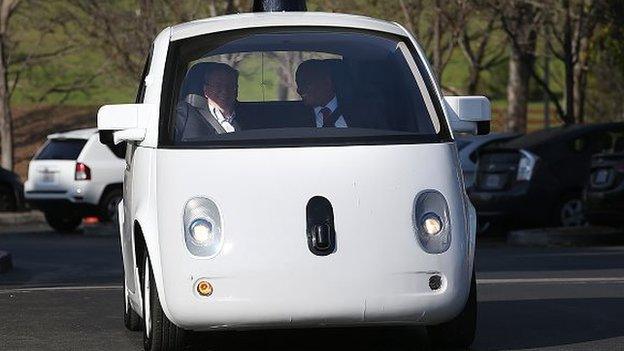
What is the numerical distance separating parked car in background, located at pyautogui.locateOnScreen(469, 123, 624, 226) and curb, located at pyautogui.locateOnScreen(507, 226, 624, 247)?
38.3 inches

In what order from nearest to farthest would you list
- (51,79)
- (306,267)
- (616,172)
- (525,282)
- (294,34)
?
(306,267) < (294,34) < (525,282) < (616,172) < (51,79)

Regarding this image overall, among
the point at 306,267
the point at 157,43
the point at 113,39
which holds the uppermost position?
the point at 157,43

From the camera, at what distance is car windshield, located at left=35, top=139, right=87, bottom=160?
26.8 m

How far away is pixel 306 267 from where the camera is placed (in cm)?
790

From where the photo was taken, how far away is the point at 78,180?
26359mm

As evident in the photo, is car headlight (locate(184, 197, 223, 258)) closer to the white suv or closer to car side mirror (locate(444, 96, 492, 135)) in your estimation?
car side mirror (locate(444, 96, 492, 135))

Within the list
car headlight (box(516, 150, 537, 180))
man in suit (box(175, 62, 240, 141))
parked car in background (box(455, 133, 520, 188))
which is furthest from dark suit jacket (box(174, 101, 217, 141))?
parked car in background (box(455, 133, 520, 188))

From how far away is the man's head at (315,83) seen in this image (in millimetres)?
8750

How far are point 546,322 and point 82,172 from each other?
56.2ft

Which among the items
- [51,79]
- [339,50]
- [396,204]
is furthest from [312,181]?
[51,79]

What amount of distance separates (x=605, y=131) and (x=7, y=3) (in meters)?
18.2

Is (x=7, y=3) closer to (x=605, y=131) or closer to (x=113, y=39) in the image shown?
(x=113, y=39)

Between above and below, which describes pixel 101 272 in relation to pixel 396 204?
below

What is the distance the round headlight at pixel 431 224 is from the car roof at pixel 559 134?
1453 cm
